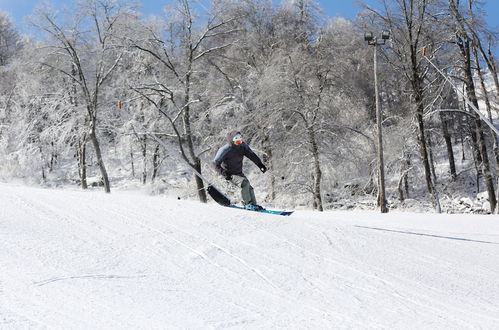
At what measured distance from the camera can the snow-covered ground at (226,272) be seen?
4031mm

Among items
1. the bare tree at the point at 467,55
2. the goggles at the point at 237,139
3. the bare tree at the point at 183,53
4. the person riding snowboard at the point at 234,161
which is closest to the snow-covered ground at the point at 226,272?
the person riding snowboard at the point at 234,161

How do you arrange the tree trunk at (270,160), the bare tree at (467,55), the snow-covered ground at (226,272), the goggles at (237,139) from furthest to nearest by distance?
the tree trunk at (270,160)
the bare tree at (467,55)
the goggles at (237,139)
the snow-covered ground at (226,272)

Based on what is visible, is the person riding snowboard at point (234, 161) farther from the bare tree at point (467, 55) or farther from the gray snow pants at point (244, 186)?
the bare tree at point (467, 55)

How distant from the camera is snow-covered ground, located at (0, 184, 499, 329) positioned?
13.2 feet

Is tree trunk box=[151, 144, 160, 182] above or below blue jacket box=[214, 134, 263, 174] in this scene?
above

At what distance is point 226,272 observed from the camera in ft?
17.6

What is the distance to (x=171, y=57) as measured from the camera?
871 inches

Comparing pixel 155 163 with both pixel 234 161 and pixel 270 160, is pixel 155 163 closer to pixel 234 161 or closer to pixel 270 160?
pixel 270 160

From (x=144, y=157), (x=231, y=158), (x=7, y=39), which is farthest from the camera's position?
(x=7, y=39)

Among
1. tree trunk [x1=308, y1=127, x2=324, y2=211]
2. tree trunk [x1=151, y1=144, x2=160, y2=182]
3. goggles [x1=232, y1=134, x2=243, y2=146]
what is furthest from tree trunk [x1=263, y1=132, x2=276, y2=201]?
goggles [x1=232, y1=134, x2=243, y2=146]

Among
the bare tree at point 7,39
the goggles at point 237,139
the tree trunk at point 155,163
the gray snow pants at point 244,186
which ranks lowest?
the gray snow pants at point 244,186

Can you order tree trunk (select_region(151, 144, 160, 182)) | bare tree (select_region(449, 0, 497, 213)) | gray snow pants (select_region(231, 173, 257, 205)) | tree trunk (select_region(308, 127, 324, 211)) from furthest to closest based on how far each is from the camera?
tree trunk (select_region(151, 144, 160, 182)), tree trunk (select_region(308, 127, 324, 211)), bare tree (select_region(449, 0, 497, 213)), gray snow pants (select_region(231, 173, 257, 205))

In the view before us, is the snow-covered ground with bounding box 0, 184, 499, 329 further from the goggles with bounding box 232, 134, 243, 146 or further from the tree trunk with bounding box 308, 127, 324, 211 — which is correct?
the tree trunk with bounding box 308, 127, 324, 211

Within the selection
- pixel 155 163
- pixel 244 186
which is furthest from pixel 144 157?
pixel 244 186
